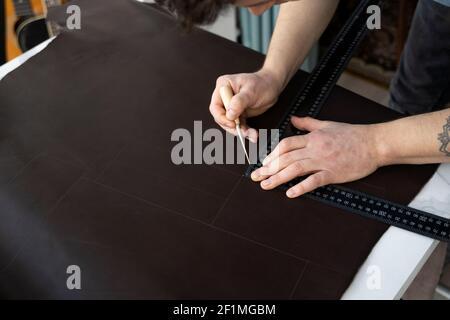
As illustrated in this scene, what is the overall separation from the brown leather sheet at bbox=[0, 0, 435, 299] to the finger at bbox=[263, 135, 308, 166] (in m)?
0.07

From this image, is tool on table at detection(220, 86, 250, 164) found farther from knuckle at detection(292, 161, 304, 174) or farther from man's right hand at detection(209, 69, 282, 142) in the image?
knuckle at detection(292, 161, 304, 174)

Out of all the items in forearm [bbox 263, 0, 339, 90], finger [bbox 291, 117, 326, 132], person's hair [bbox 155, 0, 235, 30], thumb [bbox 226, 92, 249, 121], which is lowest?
finger [bbox 291, 117, 326, 132]

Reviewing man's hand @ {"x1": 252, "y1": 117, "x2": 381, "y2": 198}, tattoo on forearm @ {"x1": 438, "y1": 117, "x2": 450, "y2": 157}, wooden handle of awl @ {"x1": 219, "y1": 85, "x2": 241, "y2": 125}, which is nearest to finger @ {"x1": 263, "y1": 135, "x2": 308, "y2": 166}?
man's hand @ {"x1": 252, "y1": 117, "x2": 381, "y2": 198}

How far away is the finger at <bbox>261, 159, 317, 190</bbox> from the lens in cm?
97

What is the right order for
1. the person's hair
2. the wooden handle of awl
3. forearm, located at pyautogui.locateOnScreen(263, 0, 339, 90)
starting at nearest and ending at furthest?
1. the person's hair
2. the wooden handle of awl
3. forearm, located at pyautogui.locateOnScreen(263, 0, 339, 90)

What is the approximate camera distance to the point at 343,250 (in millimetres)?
878

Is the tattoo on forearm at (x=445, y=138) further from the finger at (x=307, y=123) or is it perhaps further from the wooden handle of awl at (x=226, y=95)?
the wooden handle of awl at (x=226, y=95)

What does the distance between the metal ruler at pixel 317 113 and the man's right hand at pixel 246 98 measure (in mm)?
53

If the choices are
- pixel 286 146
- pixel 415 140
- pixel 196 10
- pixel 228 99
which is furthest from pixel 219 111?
pixel 415 140

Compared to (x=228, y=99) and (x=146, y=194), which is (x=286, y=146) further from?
(x=146, y=194)

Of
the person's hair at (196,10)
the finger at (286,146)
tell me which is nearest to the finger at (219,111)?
the finger at (286,146)

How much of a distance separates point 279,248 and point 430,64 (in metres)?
0.75

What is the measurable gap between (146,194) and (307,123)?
372 millimetres

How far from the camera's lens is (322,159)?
39.2 inches
